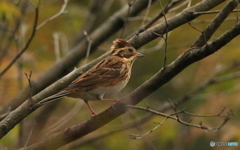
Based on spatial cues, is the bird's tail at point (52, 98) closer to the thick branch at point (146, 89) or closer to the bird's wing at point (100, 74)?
the bird's wing at point (100, 74)

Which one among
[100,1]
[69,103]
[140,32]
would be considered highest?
[100,1]

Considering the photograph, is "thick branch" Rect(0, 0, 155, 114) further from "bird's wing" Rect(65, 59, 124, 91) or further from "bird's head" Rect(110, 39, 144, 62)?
"bird's wing" Rect(65, 59, 124, 91)

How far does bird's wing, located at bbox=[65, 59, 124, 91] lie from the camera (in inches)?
285

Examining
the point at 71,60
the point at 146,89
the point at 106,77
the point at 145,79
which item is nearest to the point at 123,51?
the point at 106,77

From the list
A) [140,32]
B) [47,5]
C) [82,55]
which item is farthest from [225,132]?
[47,5]

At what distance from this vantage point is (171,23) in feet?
23.3

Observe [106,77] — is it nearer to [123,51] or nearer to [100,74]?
[100,74]

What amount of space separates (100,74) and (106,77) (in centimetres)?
12

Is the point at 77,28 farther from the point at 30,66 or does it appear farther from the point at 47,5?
the point at 30,66

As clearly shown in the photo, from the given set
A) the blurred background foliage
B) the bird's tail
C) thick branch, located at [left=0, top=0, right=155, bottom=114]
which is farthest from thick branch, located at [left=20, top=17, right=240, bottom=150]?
thick branch, located at [left=0, top=0, right=155, bottom=114]

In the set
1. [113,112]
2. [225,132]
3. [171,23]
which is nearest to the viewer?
[113,112]

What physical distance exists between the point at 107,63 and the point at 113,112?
2.02 meters

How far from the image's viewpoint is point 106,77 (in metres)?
7.73

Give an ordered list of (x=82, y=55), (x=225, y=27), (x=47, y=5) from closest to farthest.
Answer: (x=82, y=55) < (x=225, y=27) < (x=47, y=5)
